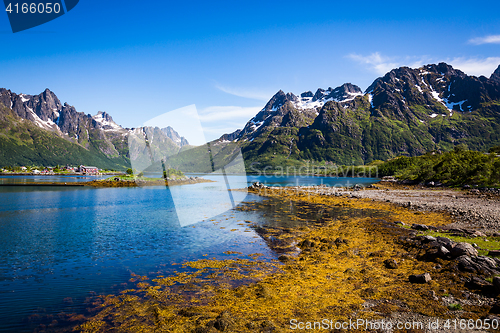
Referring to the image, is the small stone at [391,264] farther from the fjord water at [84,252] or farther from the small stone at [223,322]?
the small stone at [223,322]

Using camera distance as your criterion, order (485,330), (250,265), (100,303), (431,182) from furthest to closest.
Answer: (431,182) < (250,265) < (100,303) < (485,330)

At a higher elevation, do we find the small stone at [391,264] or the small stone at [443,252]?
the small stone at [443,252]

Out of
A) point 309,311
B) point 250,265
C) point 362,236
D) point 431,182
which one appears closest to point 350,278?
point 309,311

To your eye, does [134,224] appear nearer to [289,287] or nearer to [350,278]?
[289,287]

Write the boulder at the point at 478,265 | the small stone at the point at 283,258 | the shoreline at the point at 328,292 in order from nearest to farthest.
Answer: the shoreline at the point at 328,292
the boulder at the point at 478,265
the small stone at the point at 283,258

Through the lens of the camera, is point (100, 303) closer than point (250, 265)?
Yes

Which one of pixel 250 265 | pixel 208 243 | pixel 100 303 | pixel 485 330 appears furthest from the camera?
pixel 208 243

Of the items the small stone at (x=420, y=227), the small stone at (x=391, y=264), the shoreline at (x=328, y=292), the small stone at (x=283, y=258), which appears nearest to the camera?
the shoreline at (x=328, y=292)

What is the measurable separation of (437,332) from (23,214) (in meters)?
63.0

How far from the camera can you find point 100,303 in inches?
564

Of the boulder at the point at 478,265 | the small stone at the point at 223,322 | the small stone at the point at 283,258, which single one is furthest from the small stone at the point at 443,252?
the small stone at the point at 223,322

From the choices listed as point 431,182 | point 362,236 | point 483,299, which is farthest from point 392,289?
point 431,182

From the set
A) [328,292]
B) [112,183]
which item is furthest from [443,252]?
[112,183]

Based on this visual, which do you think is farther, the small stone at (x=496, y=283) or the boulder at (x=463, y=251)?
the boulder at (x=463, y=251)
